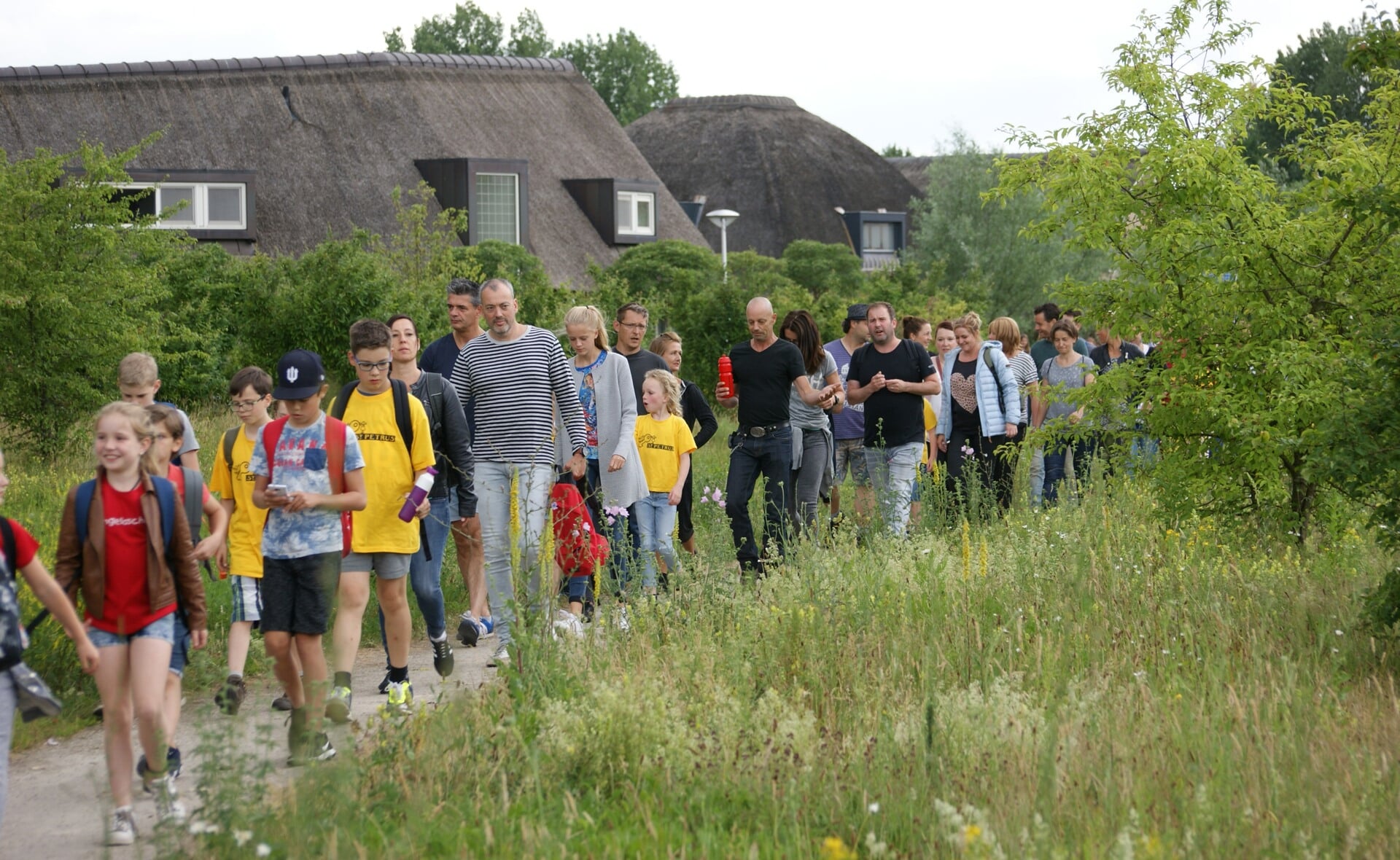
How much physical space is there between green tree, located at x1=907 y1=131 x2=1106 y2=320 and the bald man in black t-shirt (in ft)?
103

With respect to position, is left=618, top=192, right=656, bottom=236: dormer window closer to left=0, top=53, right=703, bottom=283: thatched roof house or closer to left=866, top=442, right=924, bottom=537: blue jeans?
left=0, top=53, right=703, bottom=283: thatched roof house

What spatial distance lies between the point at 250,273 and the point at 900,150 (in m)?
87.7

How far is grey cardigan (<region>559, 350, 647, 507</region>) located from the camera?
9234 millimetres

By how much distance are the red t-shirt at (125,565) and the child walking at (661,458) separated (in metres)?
4.36

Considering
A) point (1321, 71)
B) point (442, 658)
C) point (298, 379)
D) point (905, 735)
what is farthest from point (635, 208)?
point (905, 735)

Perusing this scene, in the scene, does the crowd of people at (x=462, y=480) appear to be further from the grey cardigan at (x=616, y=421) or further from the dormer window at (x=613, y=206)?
the dormer window at (x=613, y=206)

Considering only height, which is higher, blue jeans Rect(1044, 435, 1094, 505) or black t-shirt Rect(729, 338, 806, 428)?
black t-shirt Rect(729, 338, 806, 428)

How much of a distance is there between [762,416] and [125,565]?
18.8ft

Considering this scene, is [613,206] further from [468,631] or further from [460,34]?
[460,34]

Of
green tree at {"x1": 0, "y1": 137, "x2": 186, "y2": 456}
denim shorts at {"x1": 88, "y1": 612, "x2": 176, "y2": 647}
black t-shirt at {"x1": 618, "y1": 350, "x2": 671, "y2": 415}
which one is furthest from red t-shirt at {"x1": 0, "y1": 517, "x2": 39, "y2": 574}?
green tree at {"x1": 0, "y1": 137, "x2": 186, "y2": 456}

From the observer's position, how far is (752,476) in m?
10.7

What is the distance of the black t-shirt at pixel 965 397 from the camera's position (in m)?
12.4

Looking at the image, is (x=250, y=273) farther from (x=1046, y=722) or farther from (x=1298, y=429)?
(x=1046, y=722)

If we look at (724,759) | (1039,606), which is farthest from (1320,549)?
(724,759)
